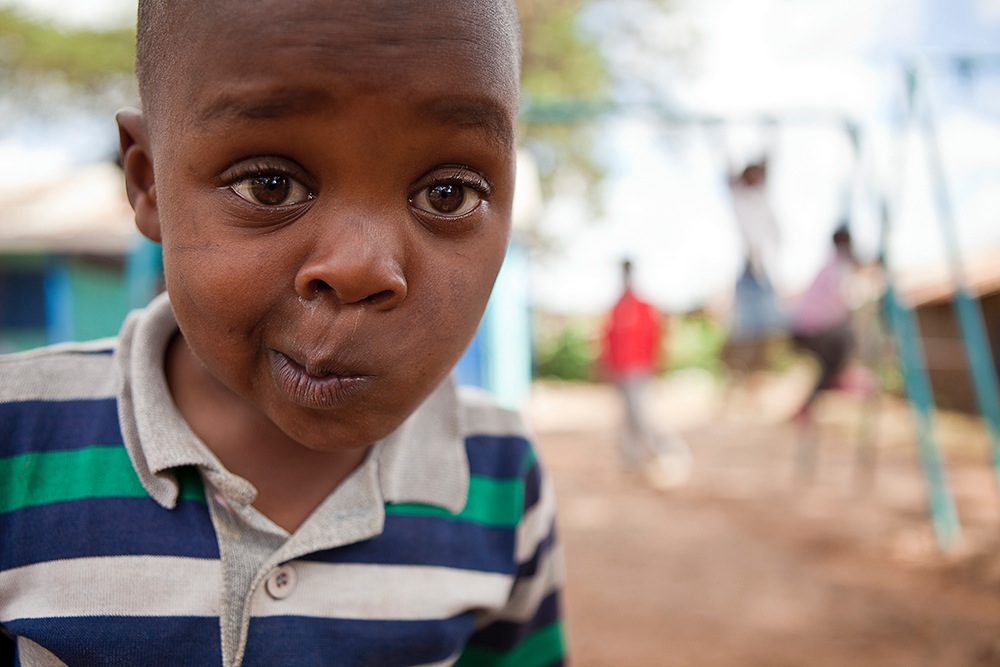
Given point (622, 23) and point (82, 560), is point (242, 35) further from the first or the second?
point (622, 23)

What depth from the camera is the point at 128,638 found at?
0.77 metres

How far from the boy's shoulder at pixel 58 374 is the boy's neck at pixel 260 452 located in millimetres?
96

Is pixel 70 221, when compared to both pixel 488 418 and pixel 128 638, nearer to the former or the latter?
pixel 488 418

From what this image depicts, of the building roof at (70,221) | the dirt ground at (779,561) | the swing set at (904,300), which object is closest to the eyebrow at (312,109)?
the dirt ground at (779,561)

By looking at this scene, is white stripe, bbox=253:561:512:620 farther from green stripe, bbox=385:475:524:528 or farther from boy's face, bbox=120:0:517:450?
boy's face, bbox=120:0:517:450

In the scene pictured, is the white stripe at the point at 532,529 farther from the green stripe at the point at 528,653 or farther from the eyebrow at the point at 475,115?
the eyebrow at the point at 475,115

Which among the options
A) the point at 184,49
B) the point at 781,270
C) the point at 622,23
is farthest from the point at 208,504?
the point at 622,23

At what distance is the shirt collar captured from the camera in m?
0.83

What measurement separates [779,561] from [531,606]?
13.7 feet

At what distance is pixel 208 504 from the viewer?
0.84 m

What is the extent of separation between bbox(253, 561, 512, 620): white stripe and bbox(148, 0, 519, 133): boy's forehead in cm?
50

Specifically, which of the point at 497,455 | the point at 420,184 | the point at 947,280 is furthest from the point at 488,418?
the point at 947,280

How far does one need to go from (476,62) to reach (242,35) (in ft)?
0.66

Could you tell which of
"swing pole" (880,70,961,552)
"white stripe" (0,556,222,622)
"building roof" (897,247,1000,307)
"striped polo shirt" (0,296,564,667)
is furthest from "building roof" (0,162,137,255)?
"building roof" (897,247,1000,307)
